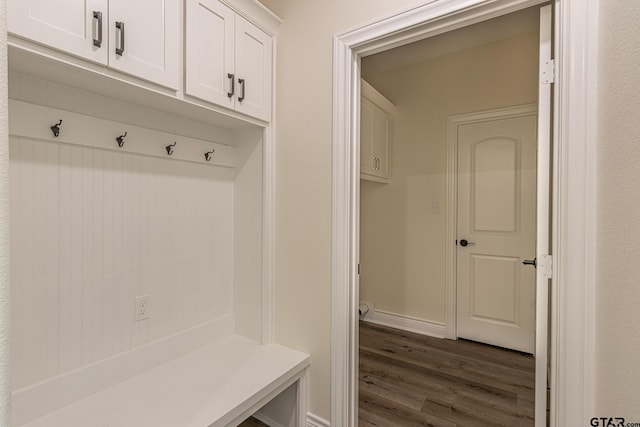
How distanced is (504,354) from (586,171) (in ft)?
7.53

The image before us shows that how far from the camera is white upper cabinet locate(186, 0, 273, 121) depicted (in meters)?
1.43

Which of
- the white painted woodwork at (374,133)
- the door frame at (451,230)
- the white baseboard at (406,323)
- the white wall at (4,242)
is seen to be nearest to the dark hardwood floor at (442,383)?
the white baseboard at (406,323)

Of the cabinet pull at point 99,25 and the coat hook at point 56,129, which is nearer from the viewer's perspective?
the cabinet pull at point 99,25

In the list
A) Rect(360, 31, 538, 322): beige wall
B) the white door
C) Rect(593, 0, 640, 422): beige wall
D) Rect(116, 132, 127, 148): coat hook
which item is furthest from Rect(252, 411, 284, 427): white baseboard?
the white door

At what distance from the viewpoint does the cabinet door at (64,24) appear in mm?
944

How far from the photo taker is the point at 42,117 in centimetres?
122

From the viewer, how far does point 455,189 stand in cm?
305

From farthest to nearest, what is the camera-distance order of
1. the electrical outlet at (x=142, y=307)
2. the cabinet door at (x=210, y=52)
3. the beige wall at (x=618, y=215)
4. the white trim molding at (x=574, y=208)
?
the electrical outlet at (x=142, y=307) → the cabinet door at (x=210, y=52) → the white trim molding at (x=574, y=208) → the beige wall at (x=618, y=215)

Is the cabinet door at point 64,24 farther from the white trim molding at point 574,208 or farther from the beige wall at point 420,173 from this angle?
the beige wall at point 420,173

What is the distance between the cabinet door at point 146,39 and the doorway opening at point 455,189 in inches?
68.3

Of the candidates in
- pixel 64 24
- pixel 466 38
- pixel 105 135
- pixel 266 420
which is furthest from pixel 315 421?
pixel 466 38

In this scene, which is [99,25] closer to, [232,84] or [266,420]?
[232,84]

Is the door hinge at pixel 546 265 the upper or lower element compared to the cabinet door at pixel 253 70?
lower

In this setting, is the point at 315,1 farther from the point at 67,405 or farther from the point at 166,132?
the point at 67,405
